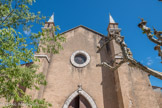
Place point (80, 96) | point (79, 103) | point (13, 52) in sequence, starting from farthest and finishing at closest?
point (80, 96), point (79, 103), point (13, 52)

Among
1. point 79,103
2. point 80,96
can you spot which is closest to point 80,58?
point 80,96

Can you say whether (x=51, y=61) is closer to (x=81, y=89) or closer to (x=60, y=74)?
(x=60, y=74)

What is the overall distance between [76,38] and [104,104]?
593cm

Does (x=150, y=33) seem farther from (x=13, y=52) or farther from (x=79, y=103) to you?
(x=79, y=103)

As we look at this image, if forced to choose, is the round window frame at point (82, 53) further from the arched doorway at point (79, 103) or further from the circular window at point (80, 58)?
the arched doorway at point (79, 103)

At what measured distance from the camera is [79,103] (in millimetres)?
7836

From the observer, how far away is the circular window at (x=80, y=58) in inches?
363

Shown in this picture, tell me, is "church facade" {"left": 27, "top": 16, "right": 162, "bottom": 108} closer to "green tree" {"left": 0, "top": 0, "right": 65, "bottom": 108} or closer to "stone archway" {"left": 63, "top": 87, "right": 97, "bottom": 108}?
"stone archway" {"left": 63, "top": 87, "right": 97, "bottom": 108}

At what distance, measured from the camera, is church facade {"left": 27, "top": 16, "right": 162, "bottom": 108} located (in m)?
7.47

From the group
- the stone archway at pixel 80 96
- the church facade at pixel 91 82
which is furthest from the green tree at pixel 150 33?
the stone archway at pixel 80 96

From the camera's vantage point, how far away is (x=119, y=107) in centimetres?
705

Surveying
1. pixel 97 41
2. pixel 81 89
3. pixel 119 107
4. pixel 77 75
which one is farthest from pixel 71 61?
pixel 119 107

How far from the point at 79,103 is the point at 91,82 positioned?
1.63 meters

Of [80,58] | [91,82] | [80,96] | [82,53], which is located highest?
[82,53]
